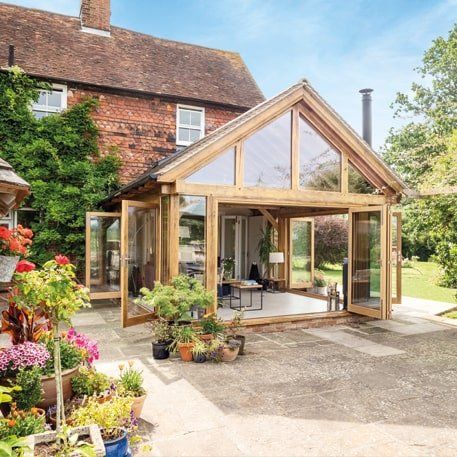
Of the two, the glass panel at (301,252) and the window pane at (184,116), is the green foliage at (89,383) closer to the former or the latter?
the glass panel at (301,252)

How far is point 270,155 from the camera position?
8492 millimetres

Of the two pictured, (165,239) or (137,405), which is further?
(165,239)

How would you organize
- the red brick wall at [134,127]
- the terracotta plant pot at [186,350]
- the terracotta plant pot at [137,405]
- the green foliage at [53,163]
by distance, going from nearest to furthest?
the terracotta plant pot at [137,405] < the terracotta plant pot at [186,350] < the green foliage at [53,163] < the red brick wall at [134,127]

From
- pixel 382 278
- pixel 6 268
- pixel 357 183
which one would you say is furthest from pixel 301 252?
pixel 6 268

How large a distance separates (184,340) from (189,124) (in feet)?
32.1

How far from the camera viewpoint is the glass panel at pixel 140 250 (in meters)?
8.70

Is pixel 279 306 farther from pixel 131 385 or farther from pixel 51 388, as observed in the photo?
pixel 51 388

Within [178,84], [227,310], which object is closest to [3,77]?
[178,84]

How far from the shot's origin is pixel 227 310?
10.3 metres

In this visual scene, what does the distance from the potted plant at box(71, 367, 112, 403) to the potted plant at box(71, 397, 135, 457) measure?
1.61 ft

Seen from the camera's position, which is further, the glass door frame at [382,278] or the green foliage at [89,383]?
the glass door frame at [382,278]

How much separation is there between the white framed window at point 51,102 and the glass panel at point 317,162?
7904mm

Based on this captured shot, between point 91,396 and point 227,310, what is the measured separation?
20.7 feet

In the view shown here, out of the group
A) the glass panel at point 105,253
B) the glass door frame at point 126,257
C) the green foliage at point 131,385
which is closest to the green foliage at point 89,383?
the green foliage at point 131,385
